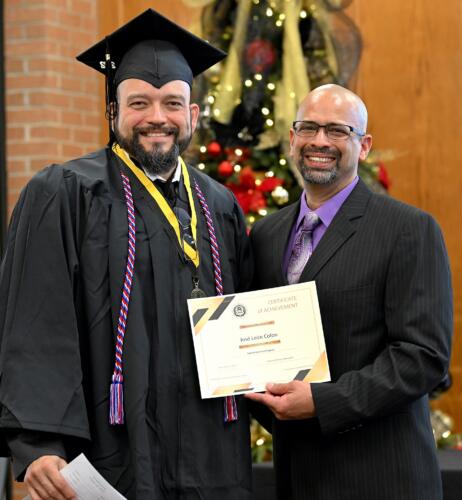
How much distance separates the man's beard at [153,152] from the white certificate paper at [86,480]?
889mm

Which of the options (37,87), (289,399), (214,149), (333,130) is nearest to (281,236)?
(333,130)

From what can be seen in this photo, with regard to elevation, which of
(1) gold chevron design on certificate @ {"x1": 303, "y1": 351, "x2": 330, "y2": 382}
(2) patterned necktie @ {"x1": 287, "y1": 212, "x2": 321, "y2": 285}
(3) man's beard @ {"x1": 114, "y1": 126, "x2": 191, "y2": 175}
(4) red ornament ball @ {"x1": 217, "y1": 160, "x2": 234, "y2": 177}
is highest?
(4) red ornament ball @ {"x1": 217, "y1": 160, "x2": 234, "y2": 177}

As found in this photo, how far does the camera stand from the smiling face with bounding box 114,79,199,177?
9.70ft

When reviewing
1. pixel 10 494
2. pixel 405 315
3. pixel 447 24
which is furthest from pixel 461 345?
pixel 405 315

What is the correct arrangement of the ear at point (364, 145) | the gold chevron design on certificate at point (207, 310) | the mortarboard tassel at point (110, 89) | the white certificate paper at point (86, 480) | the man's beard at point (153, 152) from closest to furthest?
the white certificate paper at point (86, 480) → the gold chevron design on certificate at point (207, 310) → the man's beard at point (153, 152) → the mortarboard tassel at point (110, 89) → the ear at point (364, 145)

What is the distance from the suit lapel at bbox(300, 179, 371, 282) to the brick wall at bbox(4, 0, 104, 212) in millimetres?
2901

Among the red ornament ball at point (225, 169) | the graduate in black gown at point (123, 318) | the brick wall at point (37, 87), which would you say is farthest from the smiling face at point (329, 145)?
the brick wall at point (37, 87)

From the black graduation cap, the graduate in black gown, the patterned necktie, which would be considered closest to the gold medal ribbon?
the graduate in black gown

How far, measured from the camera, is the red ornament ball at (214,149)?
5.17 m

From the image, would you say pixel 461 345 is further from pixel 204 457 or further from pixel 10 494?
pixel 204 457

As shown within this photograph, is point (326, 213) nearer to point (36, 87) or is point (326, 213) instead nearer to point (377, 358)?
point (377, 358)

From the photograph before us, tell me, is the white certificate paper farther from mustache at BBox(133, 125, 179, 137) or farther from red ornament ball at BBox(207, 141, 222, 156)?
red ornament ball at BBox(207, 141, 222, 156)

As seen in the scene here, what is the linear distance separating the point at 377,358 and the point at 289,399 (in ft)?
0.96

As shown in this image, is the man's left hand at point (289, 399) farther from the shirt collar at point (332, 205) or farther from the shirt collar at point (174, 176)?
the shirt collar at point (174, 176)
